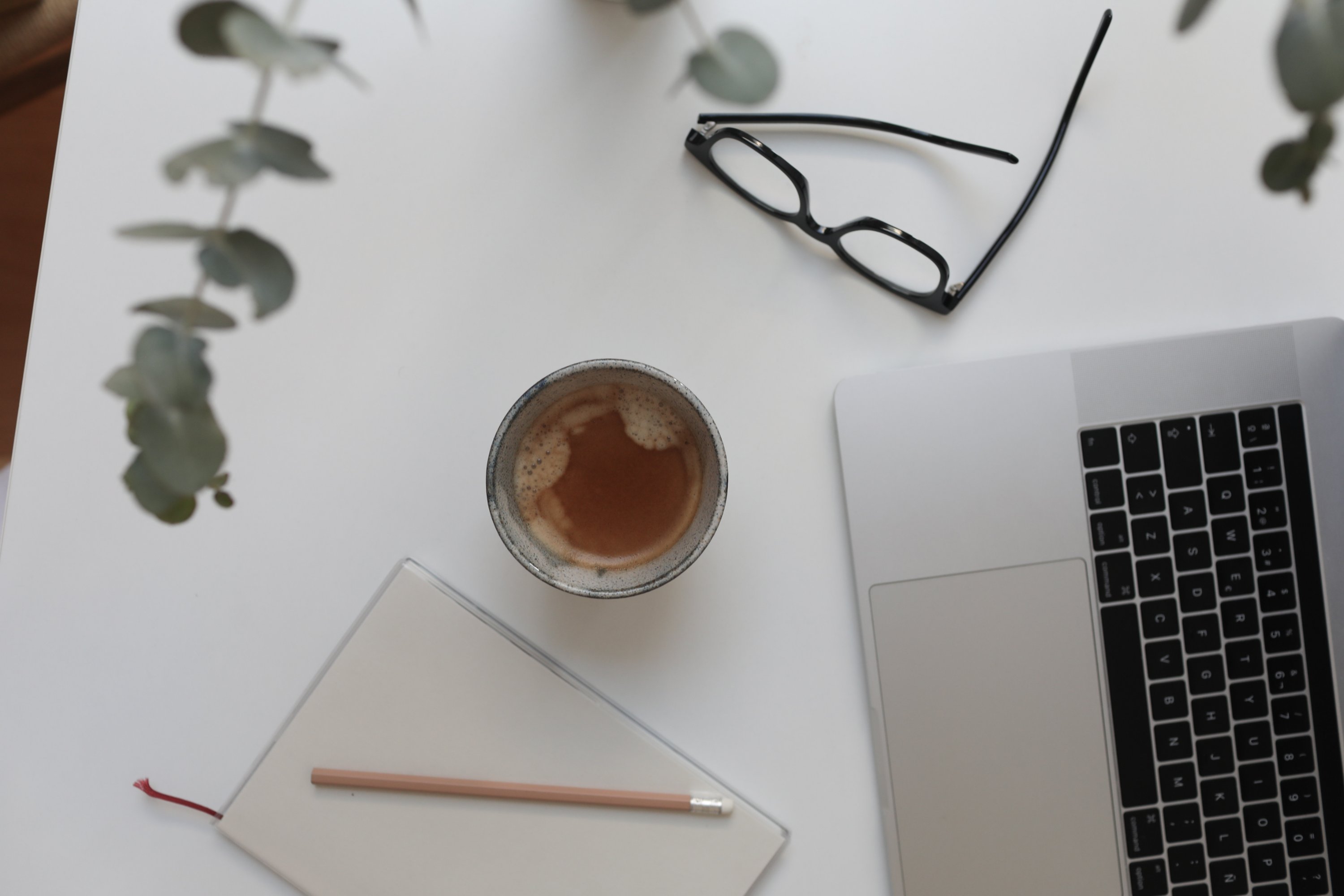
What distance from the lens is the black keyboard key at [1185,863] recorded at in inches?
26.7

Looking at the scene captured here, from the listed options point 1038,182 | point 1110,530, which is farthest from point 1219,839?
point 1038,182

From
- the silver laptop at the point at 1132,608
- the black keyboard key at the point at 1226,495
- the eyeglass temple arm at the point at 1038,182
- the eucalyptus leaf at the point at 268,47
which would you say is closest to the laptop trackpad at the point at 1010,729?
the silver laptop at the point at 1132,608

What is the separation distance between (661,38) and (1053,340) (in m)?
0.38

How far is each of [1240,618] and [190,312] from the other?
707mm

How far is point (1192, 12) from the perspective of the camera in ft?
1.08

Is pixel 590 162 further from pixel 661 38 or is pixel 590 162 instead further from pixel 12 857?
pixel 12 857

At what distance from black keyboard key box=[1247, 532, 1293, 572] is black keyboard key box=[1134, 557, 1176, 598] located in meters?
0.06

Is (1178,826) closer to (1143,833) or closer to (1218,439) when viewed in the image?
(1143,833)

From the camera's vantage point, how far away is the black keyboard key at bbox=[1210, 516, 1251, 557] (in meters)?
0.68

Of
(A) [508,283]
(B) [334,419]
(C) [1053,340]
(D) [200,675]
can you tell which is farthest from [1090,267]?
(D) [200,675]

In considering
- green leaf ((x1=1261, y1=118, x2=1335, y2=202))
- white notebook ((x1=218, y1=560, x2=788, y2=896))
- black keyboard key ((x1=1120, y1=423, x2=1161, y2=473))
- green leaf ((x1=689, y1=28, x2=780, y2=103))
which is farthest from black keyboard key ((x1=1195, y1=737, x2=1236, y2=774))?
green leaf ((x1=689, y1=28, x2=780, y2=103))

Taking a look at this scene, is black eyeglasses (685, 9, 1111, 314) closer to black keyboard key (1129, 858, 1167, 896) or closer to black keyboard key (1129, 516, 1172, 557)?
black keyboard key (1129, 516, 1172, 557)

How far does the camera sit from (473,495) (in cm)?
71

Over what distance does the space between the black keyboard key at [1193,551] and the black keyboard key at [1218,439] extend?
1.9 inches
